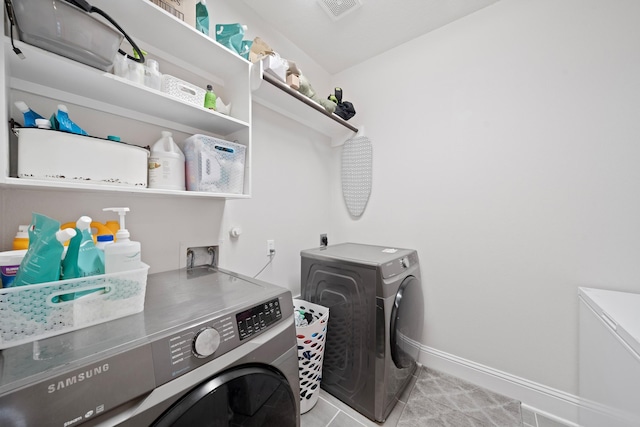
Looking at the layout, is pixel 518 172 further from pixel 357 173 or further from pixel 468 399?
pixel 468 399

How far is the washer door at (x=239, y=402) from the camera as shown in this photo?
1.97ft

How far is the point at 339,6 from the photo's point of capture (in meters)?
1.68

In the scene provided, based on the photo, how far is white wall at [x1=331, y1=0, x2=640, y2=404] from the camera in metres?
1.33

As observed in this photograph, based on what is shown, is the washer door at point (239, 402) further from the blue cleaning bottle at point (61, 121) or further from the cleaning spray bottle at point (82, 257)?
the blue cleaning bottle at point (61, 121)

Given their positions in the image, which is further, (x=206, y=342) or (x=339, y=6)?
(x=339, y=6)

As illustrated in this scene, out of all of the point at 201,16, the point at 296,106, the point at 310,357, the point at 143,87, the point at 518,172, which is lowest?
the point at 310,357

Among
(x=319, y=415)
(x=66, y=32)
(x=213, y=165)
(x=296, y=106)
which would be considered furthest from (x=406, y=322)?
(x=66, y=32)

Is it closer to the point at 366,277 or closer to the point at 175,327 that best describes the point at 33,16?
the point at 175,327

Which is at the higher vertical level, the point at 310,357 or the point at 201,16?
the point at 201,16

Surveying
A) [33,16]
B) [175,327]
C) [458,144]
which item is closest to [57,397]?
[175,327]

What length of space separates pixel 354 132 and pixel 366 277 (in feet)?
4.90

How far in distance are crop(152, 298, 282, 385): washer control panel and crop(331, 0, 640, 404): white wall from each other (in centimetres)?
159

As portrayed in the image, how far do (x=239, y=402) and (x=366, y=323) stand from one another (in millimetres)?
875

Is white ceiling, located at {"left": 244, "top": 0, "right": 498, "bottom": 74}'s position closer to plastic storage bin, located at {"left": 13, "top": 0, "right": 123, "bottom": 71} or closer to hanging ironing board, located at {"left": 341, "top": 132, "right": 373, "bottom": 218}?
hanging ironing board, located at {"left": 341, "top": 132, "right": 373, "bottom": 218}
